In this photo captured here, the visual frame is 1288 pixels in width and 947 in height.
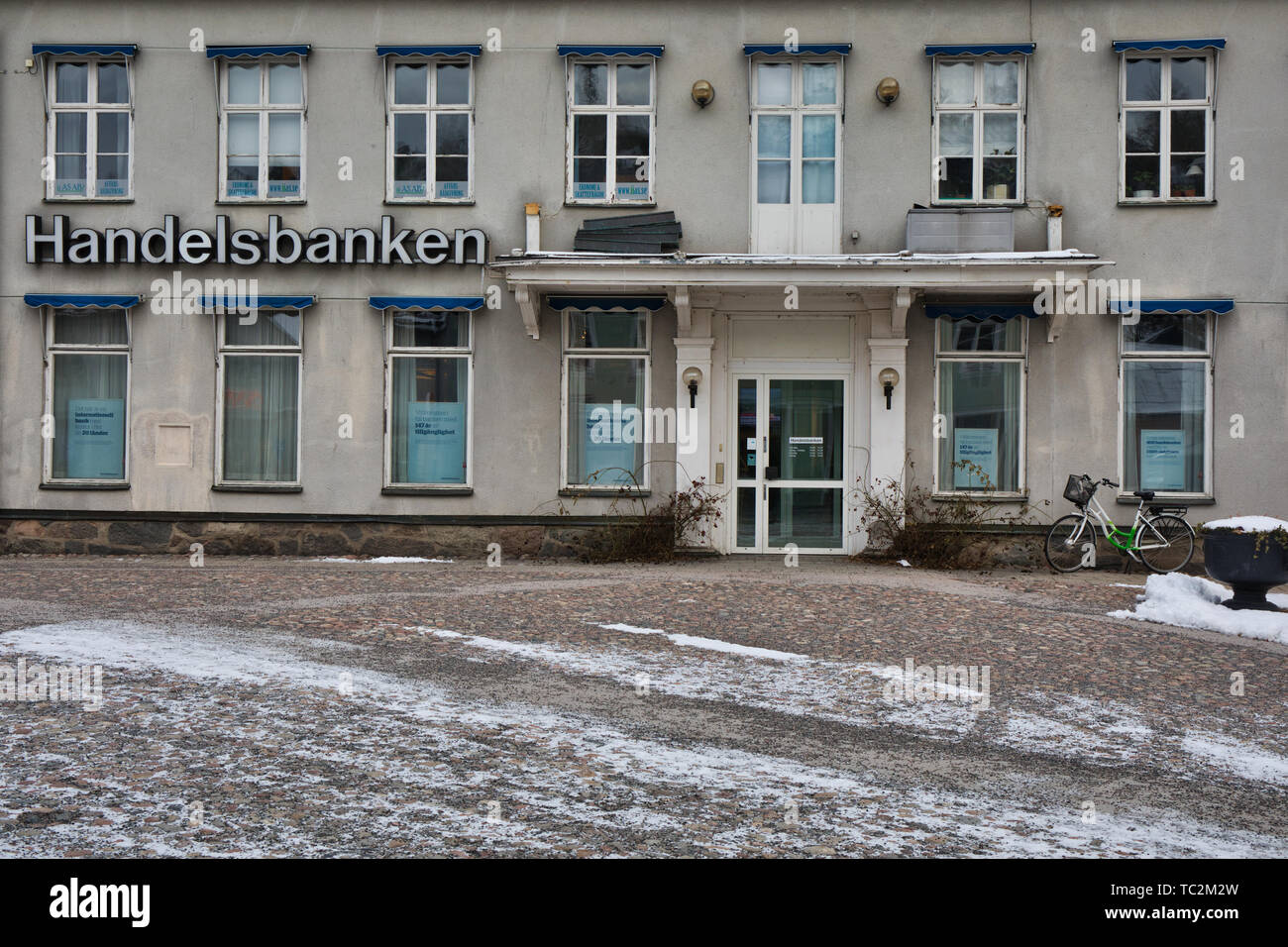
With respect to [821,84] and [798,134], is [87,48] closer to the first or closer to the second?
[798,134]

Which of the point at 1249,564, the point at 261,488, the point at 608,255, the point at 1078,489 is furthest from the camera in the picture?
the point at 261,488

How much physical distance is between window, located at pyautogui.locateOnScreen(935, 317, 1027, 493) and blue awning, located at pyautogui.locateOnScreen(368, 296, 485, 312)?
5.88 m

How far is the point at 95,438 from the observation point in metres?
16.2

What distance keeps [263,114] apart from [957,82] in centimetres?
889

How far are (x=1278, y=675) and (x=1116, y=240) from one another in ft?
27.2

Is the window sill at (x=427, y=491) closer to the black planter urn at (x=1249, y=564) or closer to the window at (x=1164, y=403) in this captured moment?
the window at (x=1164, y=403)

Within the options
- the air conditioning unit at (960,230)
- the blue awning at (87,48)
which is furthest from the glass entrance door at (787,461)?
the blue awning at (87,48)

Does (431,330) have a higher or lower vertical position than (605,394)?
higher

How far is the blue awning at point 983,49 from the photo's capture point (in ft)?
50.5

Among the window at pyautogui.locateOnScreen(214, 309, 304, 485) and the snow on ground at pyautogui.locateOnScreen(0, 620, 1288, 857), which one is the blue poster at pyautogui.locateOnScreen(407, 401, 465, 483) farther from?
the snow on ground at pyautogui.locateOnScreen(0, 620, 1288, 857)

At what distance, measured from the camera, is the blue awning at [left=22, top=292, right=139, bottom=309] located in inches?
628

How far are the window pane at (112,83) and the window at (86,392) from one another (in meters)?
2.75

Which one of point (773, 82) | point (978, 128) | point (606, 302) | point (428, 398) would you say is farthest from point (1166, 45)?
point (428, 398)
